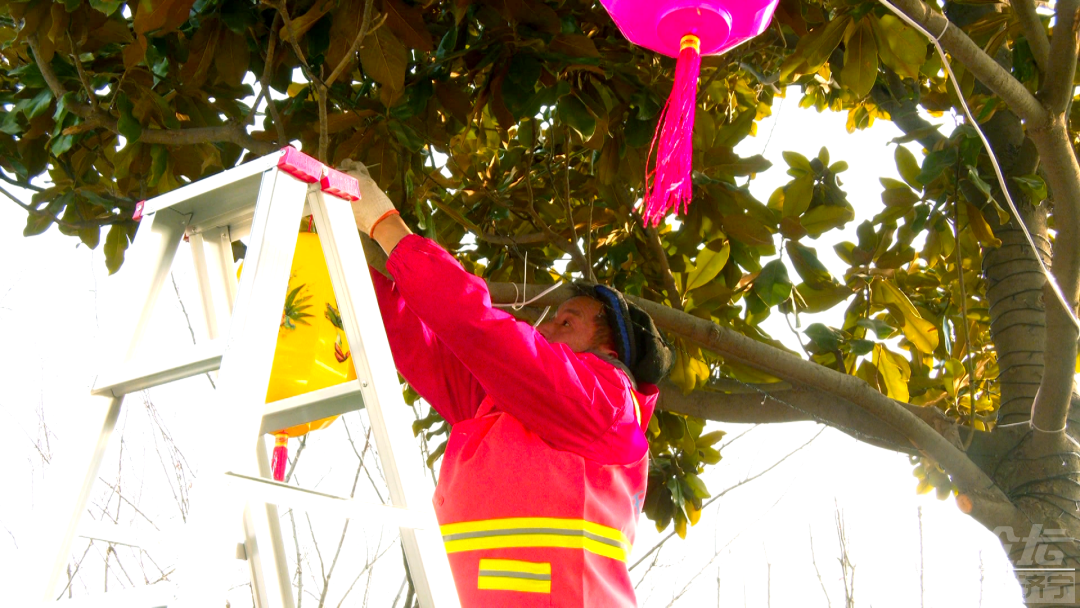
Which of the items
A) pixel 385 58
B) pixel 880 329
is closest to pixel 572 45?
pixel 385 58

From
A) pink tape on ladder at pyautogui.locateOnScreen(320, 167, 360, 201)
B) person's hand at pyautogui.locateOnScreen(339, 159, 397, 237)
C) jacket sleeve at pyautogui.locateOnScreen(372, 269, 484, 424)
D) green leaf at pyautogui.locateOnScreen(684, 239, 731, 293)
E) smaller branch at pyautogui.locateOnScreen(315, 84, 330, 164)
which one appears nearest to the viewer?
pink tape on ladder at pyautogui.locateOnScreen(320, 167, 360, 201)

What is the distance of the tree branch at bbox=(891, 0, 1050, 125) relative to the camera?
1.78m

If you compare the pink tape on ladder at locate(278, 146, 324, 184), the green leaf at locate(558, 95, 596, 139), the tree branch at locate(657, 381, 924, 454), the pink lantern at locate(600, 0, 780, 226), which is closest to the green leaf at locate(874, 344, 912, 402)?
the tree branch at locate(657, 381, 924, 454)

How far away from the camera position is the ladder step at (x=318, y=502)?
999 mm

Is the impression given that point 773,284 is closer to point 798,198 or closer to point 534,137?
point 798,198

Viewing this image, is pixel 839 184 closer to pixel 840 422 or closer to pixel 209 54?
pixel 840 422

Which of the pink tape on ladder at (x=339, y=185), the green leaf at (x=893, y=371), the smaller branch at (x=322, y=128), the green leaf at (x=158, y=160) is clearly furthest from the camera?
the green leaf at (x=893, y=371)

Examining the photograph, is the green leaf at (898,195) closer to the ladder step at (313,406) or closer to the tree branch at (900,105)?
the tree branch at (900,105)

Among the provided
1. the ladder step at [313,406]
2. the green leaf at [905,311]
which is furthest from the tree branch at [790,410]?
the ladder step at [313,406]

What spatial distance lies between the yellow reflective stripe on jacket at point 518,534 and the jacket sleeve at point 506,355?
130 millimetres

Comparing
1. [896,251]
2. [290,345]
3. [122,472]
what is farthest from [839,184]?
[122,472]

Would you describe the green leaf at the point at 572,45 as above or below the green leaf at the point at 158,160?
below

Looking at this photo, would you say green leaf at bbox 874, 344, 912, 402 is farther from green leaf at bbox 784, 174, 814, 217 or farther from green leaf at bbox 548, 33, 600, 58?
green leaf at bbox 548, 33, 600, 58

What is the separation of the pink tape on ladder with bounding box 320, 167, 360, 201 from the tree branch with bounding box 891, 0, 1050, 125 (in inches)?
40.7
